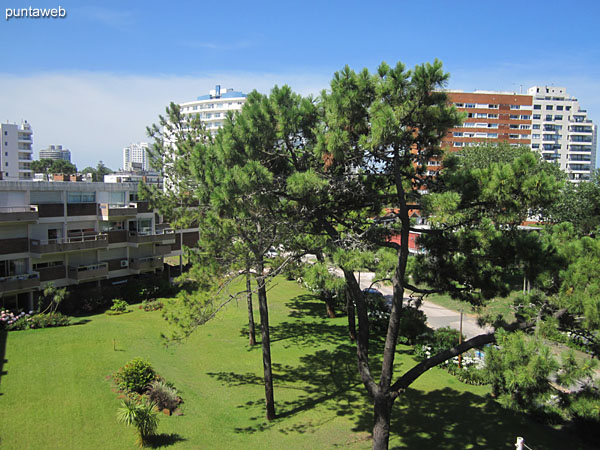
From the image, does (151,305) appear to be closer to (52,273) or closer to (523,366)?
(52,273)

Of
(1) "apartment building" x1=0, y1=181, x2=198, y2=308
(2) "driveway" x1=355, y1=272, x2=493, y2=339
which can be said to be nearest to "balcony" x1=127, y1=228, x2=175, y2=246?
(1) "apartment building" x1=0, y1=181, x2=198, y2=308

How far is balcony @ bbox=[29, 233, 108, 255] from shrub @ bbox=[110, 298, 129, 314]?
3684mm

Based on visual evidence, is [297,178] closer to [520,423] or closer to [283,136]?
[283,136]

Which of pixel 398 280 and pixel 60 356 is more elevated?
pixel 398 280

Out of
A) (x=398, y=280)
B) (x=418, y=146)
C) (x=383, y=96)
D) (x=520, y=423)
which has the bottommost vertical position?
(x=520, y=423)

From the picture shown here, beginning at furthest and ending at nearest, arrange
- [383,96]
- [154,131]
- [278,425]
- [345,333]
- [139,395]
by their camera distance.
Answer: [154,131]
[345,333]
[139,395]
[278,425]
[383,96]

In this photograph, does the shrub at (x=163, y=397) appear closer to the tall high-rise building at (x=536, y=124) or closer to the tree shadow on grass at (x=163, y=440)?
the tree shadow on grass at (x=163, y=440)

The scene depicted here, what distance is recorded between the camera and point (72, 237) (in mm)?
25188

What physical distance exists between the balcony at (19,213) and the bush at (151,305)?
24.6 feet

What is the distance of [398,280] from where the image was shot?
9.53 meters

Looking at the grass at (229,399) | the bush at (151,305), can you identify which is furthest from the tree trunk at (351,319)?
the bush at (151,305)

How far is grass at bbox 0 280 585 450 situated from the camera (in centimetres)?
1172

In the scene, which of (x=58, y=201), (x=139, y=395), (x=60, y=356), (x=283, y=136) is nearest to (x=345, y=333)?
(x=139, y=395)

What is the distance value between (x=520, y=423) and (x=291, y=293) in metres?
19.5
